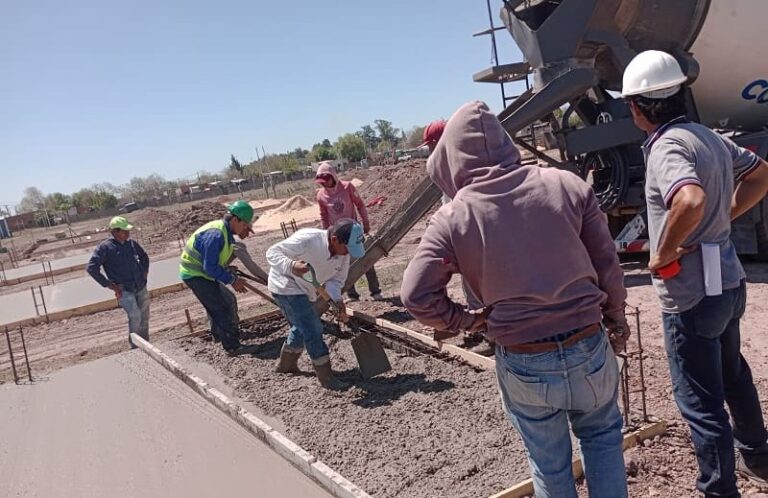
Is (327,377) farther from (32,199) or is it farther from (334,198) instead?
(32,199)

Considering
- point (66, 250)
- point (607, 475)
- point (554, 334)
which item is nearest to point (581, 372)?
point (554, 334)

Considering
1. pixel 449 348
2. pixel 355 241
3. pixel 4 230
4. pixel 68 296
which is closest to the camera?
pixel 355 241

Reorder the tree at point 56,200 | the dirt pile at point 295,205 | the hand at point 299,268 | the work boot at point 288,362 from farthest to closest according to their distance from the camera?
the tree at point 56,200, the dirt pile at point 295,205, the work boot at point 288,362, the hand at point 299,268

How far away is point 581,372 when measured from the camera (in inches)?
72.6

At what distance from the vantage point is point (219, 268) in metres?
5.44

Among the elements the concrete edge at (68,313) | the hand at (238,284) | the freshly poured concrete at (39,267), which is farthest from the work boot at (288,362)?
the freshly poured concrete at (39,267)

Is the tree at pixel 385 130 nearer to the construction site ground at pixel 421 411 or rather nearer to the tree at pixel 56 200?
the tree at pixel 56 200

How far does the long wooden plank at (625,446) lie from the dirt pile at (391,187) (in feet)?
42.5

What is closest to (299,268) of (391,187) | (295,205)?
(391,187)

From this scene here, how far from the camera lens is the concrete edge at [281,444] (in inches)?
122

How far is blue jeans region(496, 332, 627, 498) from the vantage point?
1843 millimetres

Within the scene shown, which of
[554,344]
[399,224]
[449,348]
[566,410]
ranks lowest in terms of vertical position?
[449,348]

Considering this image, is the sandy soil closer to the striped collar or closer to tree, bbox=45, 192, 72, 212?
the striped collar

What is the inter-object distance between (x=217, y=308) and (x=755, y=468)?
15.6 feet
